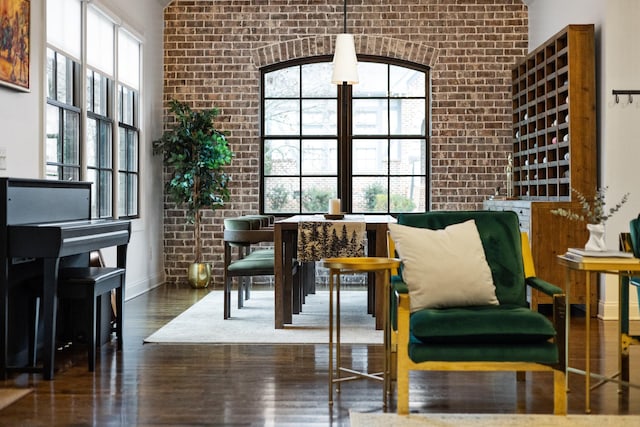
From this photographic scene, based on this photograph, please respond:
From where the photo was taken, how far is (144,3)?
26.4 feet

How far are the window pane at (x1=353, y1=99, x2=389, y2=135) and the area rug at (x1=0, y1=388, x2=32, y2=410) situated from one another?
18.9 ft

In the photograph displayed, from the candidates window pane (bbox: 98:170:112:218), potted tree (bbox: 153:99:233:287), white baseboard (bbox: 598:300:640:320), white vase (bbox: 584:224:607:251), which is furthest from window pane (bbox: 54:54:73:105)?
white baseboard (bbox: 598:300:640:320)

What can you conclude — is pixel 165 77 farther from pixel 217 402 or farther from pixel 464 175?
pixel 217 402

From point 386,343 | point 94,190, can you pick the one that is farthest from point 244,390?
point 94,190

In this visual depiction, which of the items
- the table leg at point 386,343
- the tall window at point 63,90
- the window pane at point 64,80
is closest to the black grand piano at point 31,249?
the tall window at point 63,90

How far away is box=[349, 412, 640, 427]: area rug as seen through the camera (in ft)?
10.8

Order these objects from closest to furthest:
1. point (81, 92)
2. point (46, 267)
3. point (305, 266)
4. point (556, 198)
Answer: point (46, 267), point (81, 92), point (556, 198), point (305, 266)

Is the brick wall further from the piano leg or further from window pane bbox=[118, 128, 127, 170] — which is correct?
the piano leg

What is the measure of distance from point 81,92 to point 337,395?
152 inches

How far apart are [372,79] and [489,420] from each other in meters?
6.13

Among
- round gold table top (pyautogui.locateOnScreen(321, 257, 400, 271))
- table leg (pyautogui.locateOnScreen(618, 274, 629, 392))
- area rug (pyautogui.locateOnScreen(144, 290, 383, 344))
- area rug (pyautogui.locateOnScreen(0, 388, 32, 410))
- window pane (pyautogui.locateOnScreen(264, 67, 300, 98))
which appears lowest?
area rug (pyautogui.locateOnScreen(0, 388, 32, 410))

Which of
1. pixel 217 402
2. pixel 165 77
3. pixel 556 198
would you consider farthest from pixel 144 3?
pixel 217 402

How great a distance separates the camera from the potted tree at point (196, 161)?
8.28m

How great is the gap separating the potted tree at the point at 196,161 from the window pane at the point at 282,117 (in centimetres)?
69
